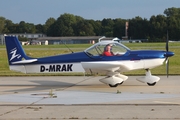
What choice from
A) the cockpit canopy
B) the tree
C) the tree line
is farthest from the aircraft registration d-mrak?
the tree

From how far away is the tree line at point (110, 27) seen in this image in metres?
132

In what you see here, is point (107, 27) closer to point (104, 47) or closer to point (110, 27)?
point (110, 27)

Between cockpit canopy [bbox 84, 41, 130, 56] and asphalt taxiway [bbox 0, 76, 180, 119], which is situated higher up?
cockpit canopy [bbox 84, 41, 130, 56]

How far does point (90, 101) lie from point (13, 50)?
525cm

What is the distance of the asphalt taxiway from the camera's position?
8.29 meters

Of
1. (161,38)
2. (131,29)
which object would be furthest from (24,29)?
(161,38)

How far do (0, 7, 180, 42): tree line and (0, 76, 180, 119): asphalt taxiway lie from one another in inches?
4495

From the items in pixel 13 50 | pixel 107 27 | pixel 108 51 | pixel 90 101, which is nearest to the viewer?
pixel 90 101

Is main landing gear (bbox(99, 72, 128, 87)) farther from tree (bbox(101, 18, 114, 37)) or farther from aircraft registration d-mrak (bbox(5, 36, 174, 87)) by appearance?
tree (bbox(101, 18, 114, 37))

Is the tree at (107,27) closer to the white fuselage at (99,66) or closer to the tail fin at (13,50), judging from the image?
the tail fin at (13,50)

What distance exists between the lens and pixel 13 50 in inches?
561

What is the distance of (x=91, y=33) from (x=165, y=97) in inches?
5635

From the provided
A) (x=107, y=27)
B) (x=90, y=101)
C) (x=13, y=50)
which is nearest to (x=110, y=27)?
(x=107, y=27)

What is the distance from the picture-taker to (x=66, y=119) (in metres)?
7.86
